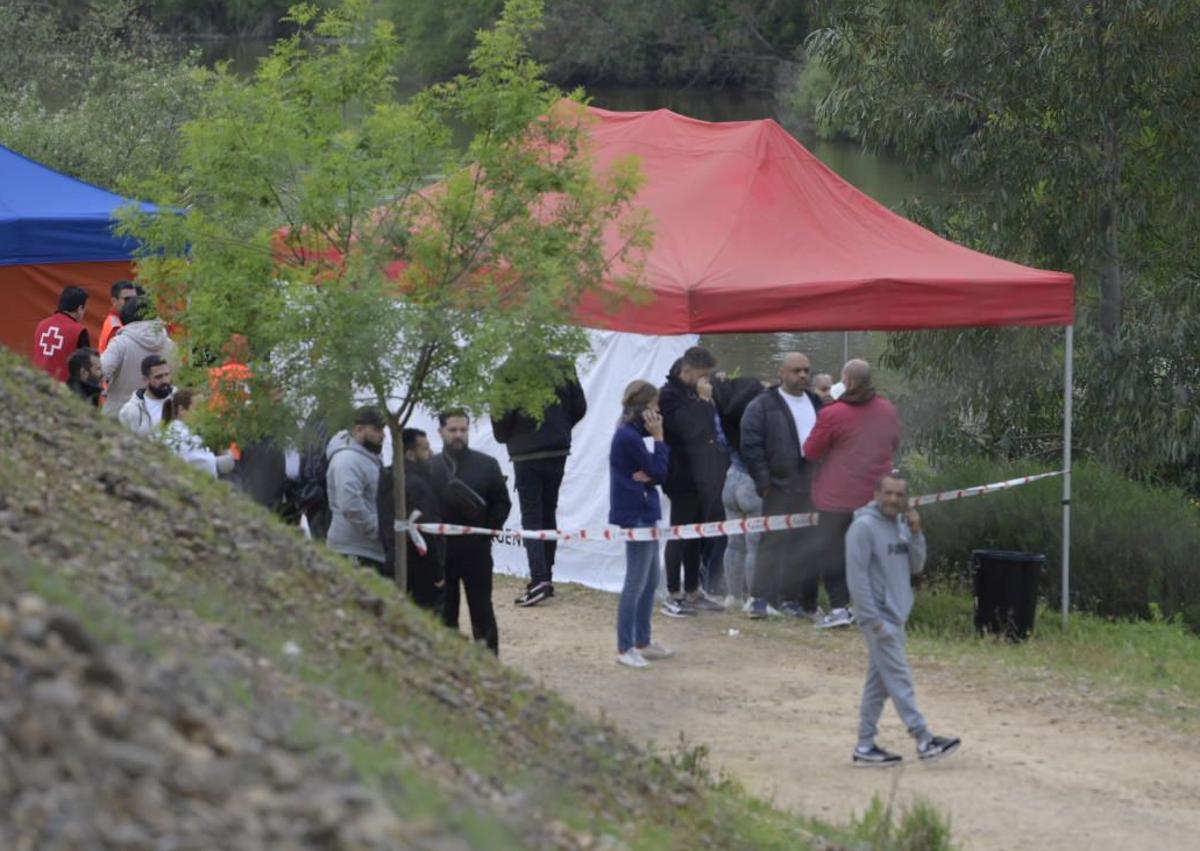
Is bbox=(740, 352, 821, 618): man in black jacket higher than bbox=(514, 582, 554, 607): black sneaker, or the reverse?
bbox=(740, 352, 821, 618): man in black jacket

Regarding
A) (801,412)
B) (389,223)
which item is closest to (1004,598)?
(801,412)

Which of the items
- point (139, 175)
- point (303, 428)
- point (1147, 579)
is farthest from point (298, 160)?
point (139, 175)

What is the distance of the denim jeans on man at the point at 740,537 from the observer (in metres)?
11.9

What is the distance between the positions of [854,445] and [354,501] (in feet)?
11.2

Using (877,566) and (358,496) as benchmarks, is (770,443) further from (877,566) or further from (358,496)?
(358,496)

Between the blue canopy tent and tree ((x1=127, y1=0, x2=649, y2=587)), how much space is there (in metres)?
5.39

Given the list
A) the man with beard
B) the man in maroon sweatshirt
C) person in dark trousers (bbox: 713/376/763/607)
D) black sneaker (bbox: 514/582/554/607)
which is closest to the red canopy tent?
the man in maroon sweatshirt

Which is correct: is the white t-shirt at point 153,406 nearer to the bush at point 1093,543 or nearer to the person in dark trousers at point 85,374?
the person in dark trousers at point 85,374

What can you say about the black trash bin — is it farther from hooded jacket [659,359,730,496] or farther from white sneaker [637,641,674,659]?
white sneaker [637,641,674,659]

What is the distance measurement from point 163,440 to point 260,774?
5.66 meters

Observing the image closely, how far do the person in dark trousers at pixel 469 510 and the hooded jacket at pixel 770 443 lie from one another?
2.56 metres

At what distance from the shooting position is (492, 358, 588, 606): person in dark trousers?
11875 millimetres

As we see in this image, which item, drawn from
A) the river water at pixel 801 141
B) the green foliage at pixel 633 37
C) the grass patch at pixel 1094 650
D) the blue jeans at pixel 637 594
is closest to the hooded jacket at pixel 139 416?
the blue jeans at pixel 637 594

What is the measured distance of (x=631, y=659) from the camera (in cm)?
1045
